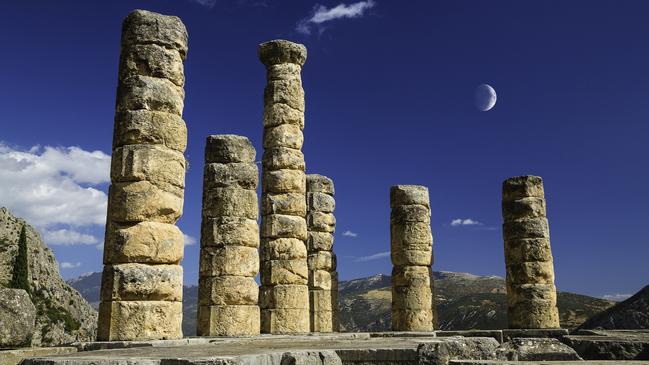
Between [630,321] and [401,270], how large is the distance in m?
6.63

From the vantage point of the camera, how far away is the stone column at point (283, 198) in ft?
54.3

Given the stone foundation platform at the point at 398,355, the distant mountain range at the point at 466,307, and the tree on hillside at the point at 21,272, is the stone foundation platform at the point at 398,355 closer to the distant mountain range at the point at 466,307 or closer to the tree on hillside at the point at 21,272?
the tree on hillside at the point at 21,272

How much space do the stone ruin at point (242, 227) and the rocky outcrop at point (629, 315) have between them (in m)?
1.84

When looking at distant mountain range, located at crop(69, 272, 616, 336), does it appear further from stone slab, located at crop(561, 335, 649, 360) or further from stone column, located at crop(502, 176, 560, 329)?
stone slab, located at crop(561, 335, 649, 360)

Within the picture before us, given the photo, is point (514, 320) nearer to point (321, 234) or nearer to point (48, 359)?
point (321, 234)

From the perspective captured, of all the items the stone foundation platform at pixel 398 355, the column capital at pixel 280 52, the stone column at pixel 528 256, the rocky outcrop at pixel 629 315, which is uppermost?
the column capital at pixel 280 52

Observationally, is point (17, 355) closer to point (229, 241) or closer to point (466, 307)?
point (229, 241)

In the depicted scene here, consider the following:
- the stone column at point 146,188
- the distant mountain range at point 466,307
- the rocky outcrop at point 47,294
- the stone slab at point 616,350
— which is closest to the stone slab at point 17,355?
the stone column at point 146,188

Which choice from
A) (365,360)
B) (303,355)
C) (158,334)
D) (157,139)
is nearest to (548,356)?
(365,360)

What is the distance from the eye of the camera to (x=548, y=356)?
6.48 m

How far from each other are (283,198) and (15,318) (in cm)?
967

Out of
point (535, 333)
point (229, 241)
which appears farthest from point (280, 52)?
point (535, 333)

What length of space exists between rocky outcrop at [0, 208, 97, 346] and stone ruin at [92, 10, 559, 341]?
16554 mm

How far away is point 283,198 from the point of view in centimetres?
1767
